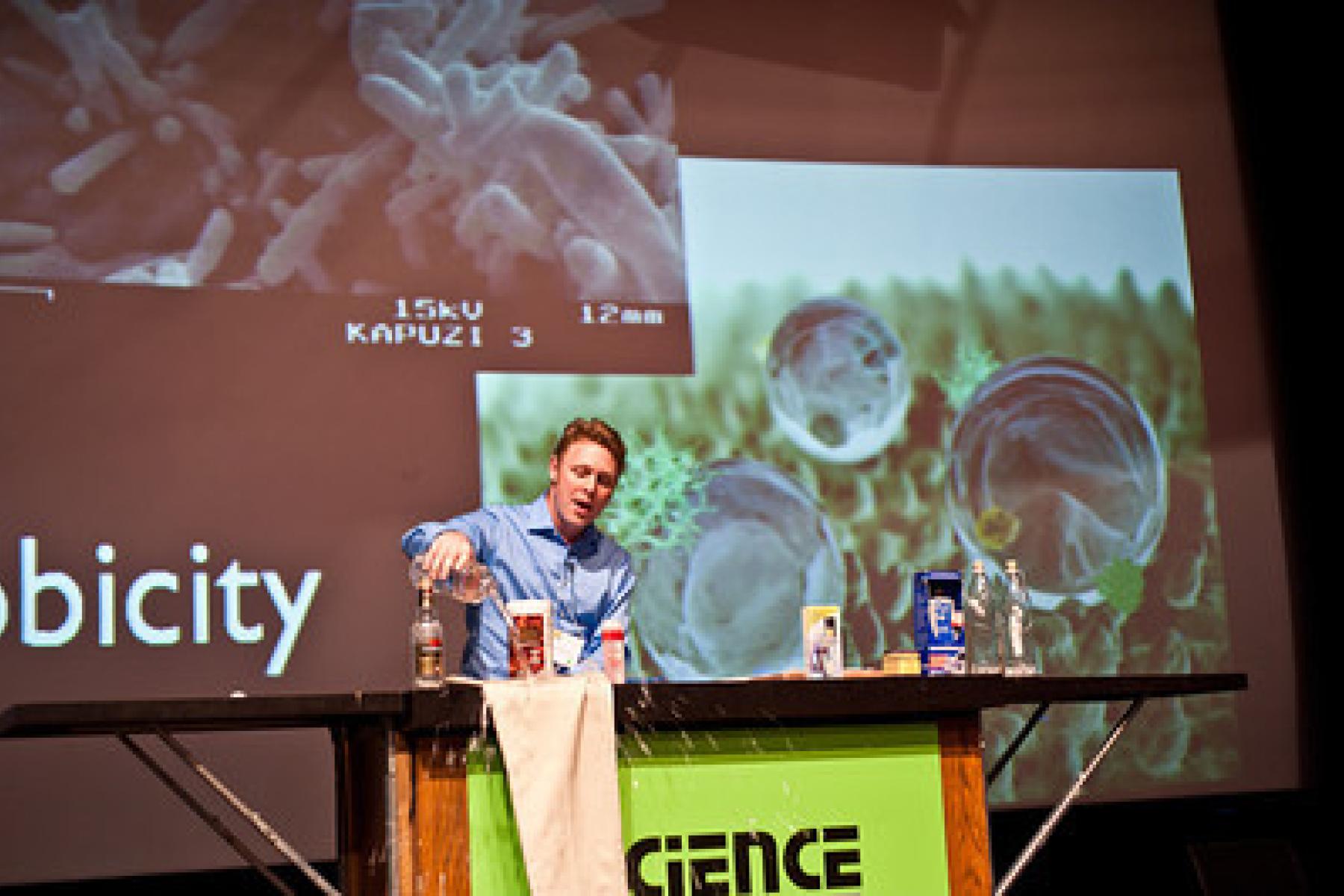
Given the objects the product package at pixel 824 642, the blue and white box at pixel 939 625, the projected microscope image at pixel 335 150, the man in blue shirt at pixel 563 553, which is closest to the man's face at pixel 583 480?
the man in blue shirt at pixel 563 553

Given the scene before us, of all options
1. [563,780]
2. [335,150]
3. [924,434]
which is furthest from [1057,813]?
[335,150]

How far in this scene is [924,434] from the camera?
517 cm

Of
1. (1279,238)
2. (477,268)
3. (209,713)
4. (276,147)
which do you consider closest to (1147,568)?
(1279,238)

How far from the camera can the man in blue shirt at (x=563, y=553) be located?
12.2ft

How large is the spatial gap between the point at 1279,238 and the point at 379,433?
3.02 meters

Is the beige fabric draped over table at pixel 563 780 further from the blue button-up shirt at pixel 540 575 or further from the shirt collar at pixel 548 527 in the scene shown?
the shirt collar at pixel 548 527

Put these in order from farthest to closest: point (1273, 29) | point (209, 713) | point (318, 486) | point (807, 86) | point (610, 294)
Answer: point (1273, 29)
point (807, 86)
point (610, 294)
point (318, 486)
point (209, 713)

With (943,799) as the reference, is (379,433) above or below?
above

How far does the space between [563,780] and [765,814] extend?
403mm

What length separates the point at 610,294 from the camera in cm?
492

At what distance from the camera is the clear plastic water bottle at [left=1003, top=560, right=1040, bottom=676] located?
3.51 metres

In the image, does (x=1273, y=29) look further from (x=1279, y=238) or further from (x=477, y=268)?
(x=477, y=268)

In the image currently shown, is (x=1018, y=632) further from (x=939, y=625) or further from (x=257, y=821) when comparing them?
(x=257, y=821)

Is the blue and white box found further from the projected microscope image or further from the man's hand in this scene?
the projected microscope image
